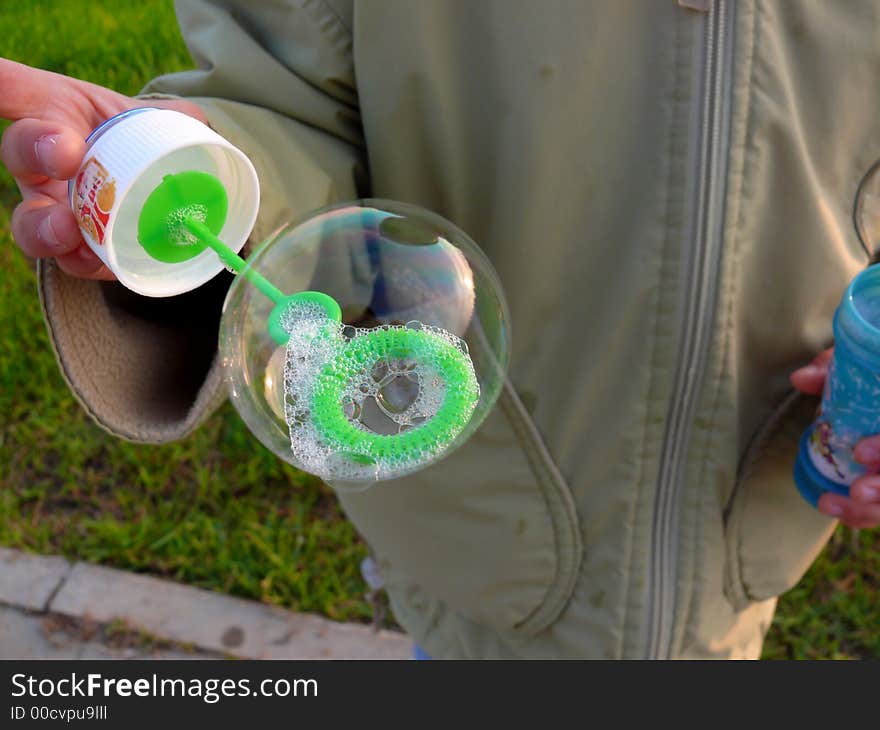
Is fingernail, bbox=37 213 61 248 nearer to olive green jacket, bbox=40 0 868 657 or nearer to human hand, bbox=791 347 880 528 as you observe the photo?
olive green jacket, bbox=40 0 868 657

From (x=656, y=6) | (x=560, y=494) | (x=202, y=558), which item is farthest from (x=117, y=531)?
(x=656, y=6)

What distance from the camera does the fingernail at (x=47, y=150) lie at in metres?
0.63

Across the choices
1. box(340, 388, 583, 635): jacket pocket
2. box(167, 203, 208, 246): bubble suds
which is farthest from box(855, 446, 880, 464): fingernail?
box(167, 203, 208, 246): bubble suds

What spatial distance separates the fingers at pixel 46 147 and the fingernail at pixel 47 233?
0.13ft

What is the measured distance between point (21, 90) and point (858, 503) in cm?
92

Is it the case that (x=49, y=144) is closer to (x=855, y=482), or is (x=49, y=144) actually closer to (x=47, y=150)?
(x=47, y=150)

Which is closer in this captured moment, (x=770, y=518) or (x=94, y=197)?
(x=94, y=197)

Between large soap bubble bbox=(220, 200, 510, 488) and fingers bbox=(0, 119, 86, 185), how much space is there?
0.53 feet

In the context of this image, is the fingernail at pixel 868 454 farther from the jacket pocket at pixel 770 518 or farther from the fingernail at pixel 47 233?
the fingernail at pixel 47 233

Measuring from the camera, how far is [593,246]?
959mm

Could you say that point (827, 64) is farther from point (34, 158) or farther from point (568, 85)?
point (34, 158)

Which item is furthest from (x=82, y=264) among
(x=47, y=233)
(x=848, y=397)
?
(x=848, y=397)

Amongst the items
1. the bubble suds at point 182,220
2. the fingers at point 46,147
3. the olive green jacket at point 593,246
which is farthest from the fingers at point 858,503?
the fingers at point 46,147

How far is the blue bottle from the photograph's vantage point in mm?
832
